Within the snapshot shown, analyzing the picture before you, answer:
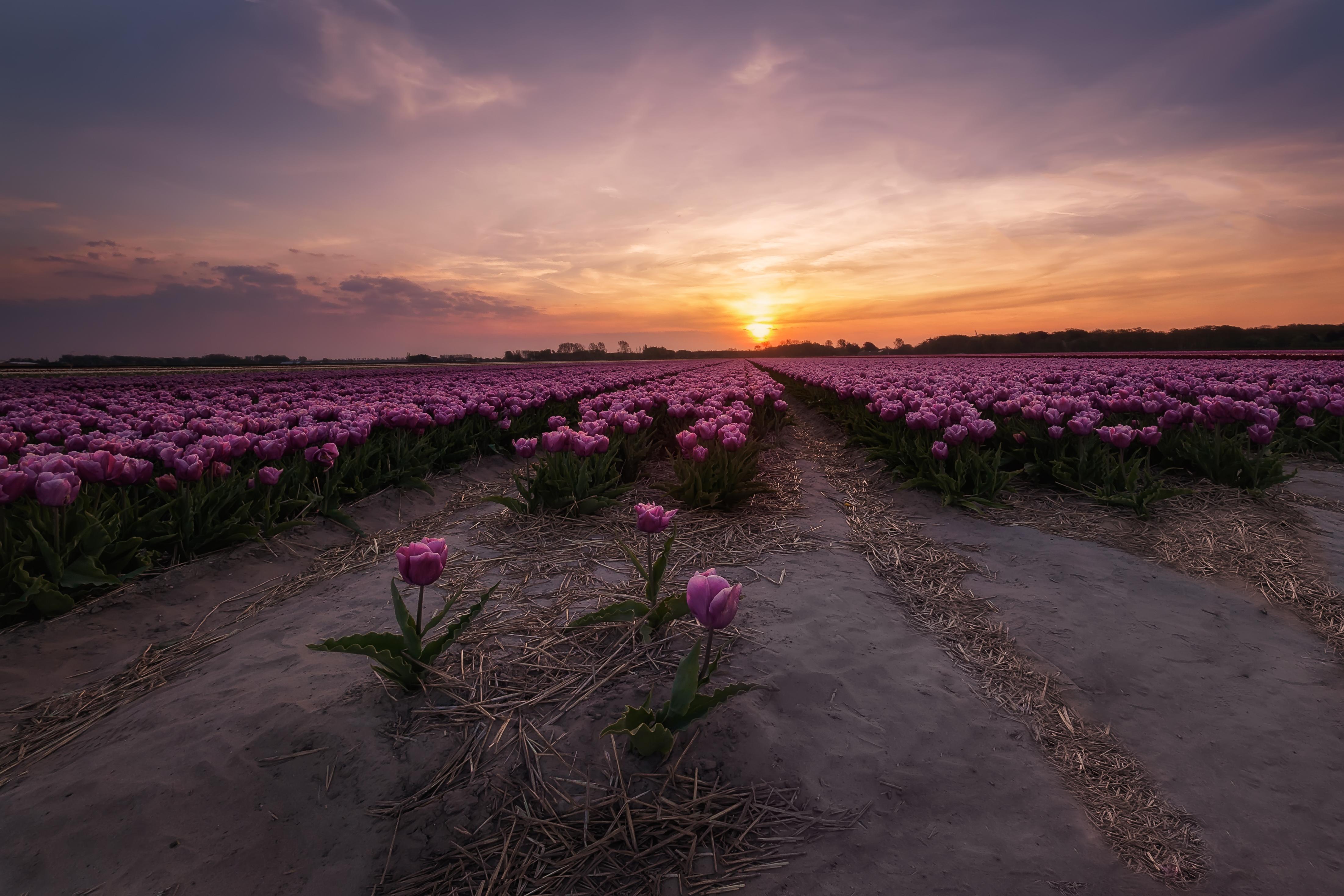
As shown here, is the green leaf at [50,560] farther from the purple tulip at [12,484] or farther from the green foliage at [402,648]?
the green foliage at [402,648]

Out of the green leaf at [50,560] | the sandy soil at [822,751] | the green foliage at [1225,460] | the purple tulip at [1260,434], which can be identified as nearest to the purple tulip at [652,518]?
the sandy soil at [822,751]

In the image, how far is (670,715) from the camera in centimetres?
195

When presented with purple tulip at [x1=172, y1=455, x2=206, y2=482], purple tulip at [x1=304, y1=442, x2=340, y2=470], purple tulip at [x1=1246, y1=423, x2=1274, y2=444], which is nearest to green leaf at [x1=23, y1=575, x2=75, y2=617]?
purple tulip at [x1=172, y1=455, x2=206, y2=482]

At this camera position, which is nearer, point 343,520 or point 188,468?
point 188,468

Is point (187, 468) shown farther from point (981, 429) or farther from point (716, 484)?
point (981, 429)

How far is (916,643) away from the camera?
2.91 m

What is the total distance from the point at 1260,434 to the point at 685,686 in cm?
674

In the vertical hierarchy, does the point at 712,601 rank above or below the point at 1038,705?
above

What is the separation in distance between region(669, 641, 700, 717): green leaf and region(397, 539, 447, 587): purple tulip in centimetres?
100

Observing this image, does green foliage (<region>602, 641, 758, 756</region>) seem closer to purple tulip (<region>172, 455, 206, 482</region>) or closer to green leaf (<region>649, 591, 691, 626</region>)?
green leaf (<region>649, 591, 691, 626</region>)

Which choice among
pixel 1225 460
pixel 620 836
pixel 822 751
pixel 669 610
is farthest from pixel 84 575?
pixel 1225 460

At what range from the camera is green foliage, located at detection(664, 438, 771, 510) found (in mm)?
4969

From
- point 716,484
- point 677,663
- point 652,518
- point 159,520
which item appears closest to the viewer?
point 677,663

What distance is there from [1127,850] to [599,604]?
2.38 meters
